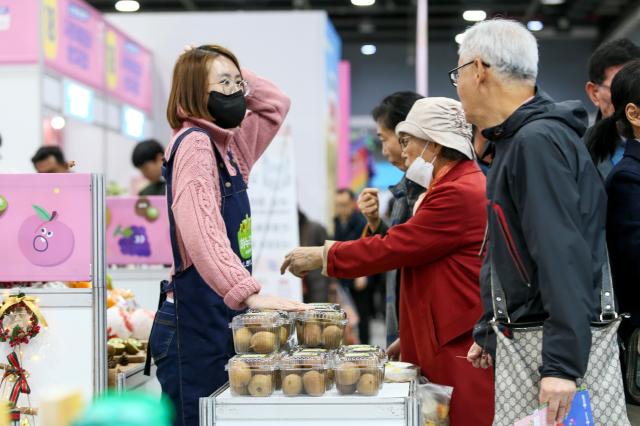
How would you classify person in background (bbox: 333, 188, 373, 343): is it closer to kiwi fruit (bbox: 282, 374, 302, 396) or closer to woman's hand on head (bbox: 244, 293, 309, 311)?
woman's hand on head (bbox: 244, 293, 309, 311)

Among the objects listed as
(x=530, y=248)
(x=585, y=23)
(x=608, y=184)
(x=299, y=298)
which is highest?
(x=585, y=23)

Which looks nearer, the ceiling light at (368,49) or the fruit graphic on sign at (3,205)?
the fruit graphic on sign at (3,205)

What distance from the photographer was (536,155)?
2.01 meters

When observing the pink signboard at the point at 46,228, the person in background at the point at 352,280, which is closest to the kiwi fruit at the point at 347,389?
the pink signboard at the point at 46,228

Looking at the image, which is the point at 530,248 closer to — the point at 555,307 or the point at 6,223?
the point at 555,307

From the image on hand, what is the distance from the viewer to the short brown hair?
2.70 m

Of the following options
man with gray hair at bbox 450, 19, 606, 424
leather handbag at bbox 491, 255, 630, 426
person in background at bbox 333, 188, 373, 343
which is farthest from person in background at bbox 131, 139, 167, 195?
leather handbag at bbox 491, 255, 630, 426

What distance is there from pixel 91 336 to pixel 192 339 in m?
0.45

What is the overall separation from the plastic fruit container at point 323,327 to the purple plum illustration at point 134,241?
2.31 metres

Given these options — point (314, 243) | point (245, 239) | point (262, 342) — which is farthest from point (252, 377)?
point (314, 243)

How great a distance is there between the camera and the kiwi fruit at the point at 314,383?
2207 mm

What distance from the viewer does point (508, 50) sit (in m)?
2.16

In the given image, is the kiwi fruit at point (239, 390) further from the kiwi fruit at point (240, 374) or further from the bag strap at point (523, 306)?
the bag strap at point (523, 306)

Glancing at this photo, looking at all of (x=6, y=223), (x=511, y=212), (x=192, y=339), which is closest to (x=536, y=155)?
(x=511, y=212)
